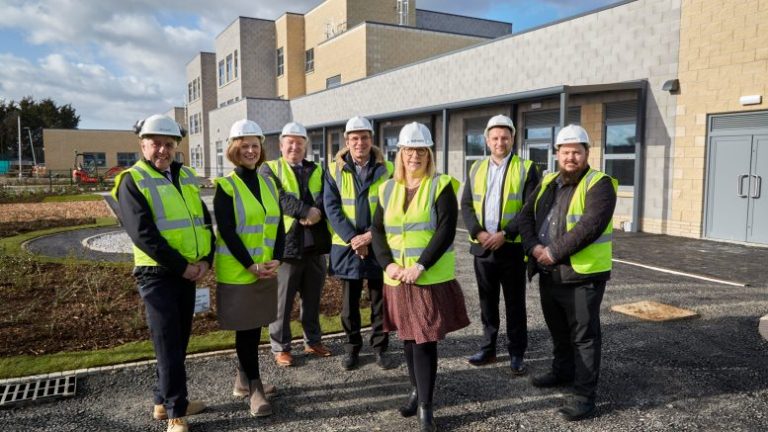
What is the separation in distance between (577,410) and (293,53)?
35.4 m

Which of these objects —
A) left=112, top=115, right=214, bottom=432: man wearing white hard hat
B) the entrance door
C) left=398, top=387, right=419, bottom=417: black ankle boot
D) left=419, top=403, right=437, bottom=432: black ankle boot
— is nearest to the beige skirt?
left=112, top=115, right=214, bottom=432: man wearing white hard hat

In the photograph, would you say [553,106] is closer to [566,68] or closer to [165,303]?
[566,68]

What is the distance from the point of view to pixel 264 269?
3633 millimetres

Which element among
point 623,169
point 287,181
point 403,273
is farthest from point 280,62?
point 403,273

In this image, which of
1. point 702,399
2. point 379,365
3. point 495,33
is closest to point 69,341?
point 379,365

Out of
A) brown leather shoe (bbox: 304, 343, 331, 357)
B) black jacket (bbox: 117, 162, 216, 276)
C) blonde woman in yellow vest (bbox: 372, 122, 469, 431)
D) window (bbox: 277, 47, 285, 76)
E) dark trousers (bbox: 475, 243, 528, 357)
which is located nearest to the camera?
black jacket (bbox: 117, 162, 216, 276)

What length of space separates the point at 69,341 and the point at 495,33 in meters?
37.2

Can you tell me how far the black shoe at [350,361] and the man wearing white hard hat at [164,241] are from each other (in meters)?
1.39

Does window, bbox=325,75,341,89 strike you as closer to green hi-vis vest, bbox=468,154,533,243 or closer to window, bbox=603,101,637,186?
window, bbox=603,101,637,186

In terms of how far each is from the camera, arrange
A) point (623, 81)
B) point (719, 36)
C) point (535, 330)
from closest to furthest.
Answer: point (535, 330), point (719, 36), point (623, 81)

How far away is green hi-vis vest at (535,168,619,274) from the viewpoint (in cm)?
357

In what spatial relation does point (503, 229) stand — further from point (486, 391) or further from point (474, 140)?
point (474, 140)

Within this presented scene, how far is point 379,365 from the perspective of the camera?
4480mm

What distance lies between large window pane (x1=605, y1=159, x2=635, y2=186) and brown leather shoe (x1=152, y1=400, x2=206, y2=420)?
462 inches
